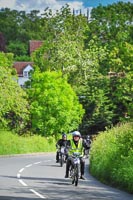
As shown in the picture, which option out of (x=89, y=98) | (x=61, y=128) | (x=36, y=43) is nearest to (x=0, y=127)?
(x=61, y=128)

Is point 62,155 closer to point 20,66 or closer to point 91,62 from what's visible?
point 91,62

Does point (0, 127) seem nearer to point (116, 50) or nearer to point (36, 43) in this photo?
point (116, 50)

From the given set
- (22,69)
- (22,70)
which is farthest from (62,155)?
(22,70)

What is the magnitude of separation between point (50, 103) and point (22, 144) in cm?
1121

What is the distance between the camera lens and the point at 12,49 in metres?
127

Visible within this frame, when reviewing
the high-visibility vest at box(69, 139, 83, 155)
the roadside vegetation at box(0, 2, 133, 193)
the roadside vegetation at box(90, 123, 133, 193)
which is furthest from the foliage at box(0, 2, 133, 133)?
the high-visibility vest at box(69, 139, 83, 155)

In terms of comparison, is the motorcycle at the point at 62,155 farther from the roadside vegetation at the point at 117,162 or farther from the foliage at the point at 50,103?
the foliage at the point at 50,103

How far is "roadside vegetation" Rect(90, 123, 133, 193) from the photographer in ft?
71.2

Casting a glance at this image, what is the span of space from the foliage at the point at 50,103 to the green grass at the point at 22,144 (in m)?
3.57

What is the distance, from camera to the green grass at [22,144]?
55.6m

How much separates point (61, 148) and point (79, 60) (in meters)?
41.1

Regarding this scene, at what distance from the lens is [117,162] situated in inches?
948

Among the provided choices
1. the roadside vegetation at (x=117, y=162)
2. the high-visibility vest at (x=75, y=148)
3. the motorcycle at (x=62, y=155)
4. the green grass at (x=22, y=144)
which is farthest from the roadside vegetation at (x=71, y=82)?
the high-visibility vest at (x=75, y=148)

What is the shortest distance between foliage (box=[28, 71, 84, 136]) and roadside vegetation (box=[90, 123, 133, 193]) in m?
38.6
